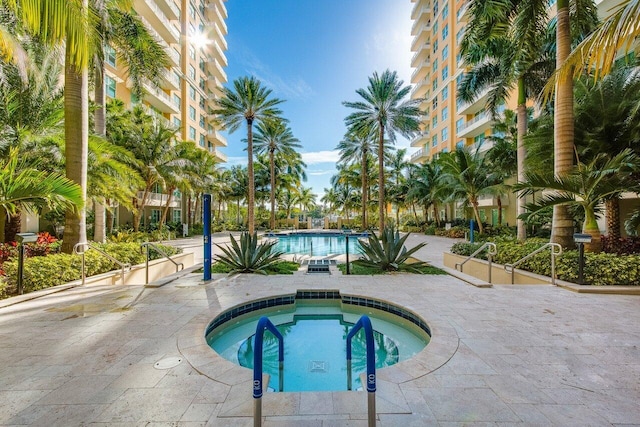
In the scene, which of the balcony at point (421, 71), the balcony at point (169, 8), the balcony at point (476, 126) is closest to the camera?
the balcony at point (476, 126)

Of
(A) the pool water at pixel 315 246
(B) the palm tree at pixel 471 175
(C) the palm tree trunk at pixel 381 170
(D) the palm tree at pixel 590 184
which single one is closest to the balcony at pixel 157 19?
(C) the palm tree trunk at pixel 381 170

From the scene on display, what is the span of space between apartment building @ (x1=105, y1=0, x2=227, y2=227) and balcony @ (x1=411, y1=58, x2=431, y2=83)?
2962 centimetres

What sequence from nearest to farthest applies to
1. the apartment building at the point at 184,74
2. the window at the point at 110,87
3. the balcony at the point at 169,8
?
1. the window at the point at 110,87
2. the apartment building at the point at 184,74
3. the balcony at the point at 169,8

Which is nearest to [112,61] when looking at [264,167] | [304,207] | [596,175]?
[264,167]

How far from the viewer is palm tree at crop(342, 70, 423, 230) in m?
20.8

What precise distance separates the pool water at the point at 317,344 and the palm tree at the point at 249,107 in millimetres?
14876

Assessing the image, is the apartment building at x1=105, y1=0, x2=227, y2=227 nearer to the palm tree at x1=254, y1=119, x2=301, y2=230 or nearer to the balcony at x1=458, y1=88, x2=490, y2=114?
the palm tree at x1=254, y1=119, x2=301, y2=230

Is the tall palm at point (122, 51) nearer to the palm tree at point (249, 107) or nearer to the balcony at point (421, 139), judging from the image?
the palm tree at point (249, 107)

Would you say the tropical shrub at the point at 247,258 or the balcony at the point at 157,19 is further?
the balcony at the point at 157,19

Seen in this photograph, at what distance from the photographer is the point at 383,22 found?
1825cm

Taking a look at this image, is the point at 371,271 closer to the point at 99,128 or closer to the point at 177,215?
the point at 99,128

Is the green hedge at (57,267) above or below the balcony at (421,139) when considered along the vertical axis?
below

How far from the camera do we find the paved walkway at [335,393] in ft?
7.97

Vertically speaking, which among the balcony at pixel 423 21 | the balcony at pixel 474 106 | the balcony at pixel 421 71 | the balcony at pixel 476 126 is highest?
the balcony at pixel 423 21
